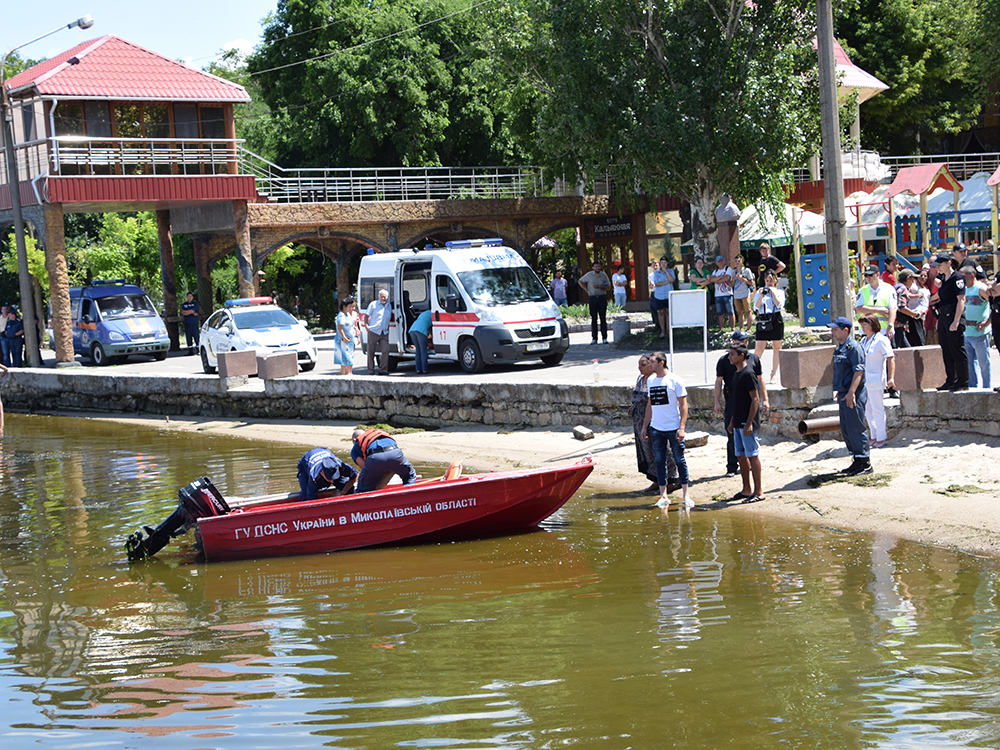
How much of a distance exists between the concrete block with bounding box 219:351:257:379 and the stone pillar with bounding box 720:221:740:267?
10805 millimetres

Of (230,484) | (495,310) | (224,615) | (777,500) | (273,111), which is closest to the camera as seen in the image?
(224,615)

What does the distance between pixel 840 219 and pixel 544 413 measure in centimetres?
577

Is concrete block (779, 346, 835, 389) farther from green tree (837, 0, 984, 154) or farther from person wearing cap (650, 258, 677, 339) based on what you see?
green tree (837, 0, 984, 154)

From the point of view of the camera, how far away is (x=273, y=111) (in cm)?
4762

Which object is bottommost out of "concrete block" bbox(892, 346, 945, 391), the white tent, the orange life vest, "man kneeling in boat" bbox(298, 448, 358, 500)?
"man kneeling in boat" bbox(298, 448, 358, 500)

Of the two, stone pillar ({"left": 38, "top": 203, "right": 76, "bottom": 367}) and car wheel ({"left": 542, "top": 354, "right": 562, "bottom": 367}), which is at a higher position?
stone pillar ({"left": 38, "top": 203, "right": 76, "bottom": 367})

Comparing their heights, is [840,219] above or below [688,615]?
above

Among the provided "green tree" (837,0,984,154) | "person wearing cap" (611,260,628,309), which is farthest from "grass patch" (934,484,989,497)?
"green tree" (837,0,984,154)

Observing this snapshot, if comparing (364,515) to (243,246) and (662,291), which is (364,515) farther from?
(243,246)

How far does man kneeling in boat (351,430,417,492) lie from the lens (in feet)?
36.0

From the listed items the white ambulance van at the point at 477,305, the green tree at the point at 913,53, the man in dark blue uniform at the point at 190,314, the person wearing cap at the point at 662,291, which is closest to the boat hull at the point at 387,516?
the white ambulance van at the point at 477,305

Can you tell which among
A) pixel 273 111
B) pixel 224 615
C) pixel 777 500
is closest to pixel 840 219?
pixel 777 500

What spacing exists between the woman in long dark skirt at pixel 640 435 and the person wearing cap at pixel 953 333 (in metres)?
3.45

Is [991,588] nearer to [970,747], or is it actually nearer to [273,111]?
[970,747]
